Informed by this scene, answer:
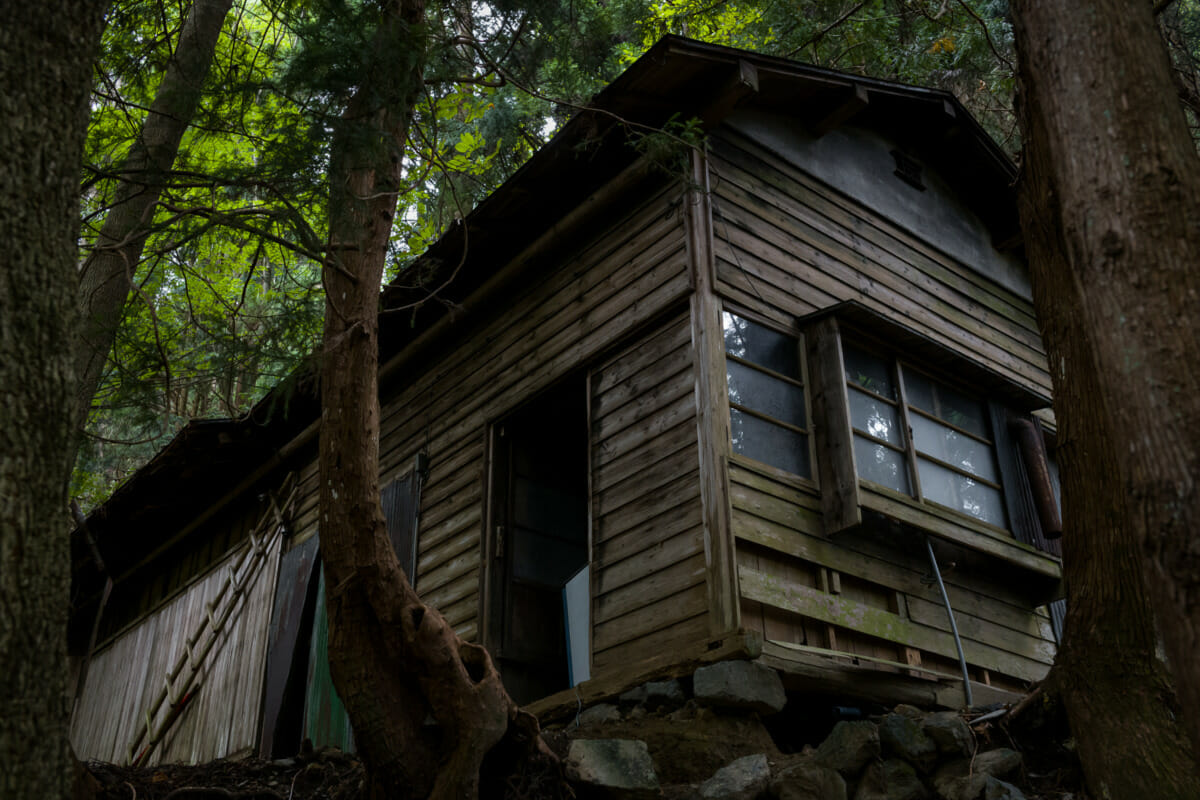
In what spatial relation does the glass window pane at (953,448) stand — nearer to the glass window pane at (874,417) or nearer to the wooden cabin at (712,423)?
the wooden cabin at (712,423)

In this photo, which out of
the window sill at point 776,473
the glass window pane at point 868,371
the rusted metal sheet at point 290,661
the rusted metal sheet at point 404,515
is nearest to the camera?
the window sill at point 776,473

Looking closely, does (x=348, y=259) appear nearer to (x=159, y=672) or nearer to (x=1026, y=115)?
(x=1026, y=115)

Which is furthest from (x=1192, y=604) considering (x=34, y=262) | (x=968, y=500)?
(x=968, y=500)

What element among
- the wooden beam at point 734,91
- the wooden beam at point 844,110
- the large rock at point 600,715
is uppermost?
the wooden beam at point 844,110

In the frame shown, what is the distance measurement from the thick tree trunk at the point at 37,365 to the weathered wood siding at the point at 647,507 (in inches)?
183

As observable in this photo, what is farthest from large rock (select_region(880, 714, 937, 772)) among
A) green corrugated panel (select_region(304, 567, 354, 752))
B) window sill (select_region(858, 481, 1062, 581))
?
green corrugated panel (select_region(304, 567, 354, 752))

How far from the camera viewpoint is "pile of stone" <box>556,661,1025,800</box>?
543 cm

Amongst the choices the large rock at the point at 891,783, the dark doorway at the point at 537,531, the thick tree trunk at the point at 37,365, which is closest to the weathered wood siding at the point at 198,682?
the dark doorway at the point at 537,531

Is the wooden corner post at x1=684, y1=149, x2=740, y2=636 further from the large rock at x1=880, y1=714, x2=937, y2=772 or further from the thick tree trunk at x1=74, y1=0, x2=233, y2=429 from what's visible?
the thick tree trunk at x1=74, y1=0, x2=233, y2=429

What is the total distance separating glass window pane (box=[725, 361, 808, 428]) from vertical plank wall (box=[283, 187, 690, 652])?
723 millimetres

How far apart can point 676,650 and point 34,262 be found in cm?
479

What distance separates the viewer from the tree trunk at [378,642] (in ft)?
15.9

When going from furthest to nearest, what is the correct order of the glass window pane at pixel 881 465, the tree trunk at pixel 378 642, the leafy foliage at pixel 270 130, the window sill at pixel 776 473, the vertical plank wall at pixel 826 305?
the glass window pane at pixel 881 465, the window sill at pixel 776 473, the vertical plank wall at pixel 826 305, the leafy foliage at pixel 270 130, the tree trunk at pixel 378 642

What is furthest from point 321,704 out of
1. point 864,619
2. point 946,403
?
point 946,403
